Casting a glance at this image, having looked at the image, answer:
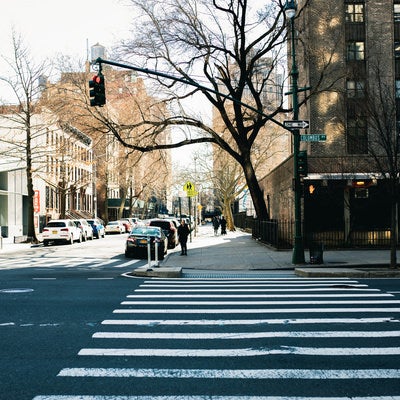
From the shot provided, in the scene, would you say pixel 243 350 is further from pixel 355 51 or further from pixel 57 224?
pixel 57 224

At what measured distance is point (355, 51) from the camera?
2977cm

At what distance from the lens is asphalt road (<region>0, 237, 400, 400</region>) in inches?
220

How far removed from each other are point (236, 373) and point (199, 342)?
159 centimetres

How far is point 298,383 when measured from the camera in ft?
18.7

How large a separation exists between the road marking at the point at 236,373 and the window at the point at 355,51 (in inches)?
1041

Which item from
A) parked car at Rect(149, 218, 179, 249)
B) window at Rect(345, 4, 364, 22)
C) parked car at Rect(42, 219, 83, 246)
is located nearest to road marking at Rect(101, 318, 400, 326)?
parked car at Rect(149, 218, 179, 249)

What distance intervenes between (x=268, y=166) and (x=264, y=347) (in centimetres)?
5997

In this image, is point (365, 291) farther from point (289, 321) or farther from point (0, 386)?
point (0, 386)

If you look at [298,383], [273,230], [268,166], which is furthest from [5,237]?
[298,383]

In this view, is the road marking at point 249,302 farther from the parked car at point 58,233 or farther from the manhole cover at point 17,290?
the parked car at point 58,233

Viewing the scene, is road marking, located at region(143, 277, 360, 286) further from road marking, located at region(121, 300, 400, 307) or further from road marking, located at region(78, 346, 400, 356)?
road marking, located at region(78, 346, 400, 356)

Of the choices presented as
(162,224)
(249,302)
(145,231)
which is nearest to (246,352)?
(249,302)

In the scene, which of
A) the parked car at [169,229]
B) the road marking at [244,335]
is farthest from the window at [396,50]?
the road marking at [244,335]

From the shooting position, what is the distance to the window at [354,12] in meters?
29.6
